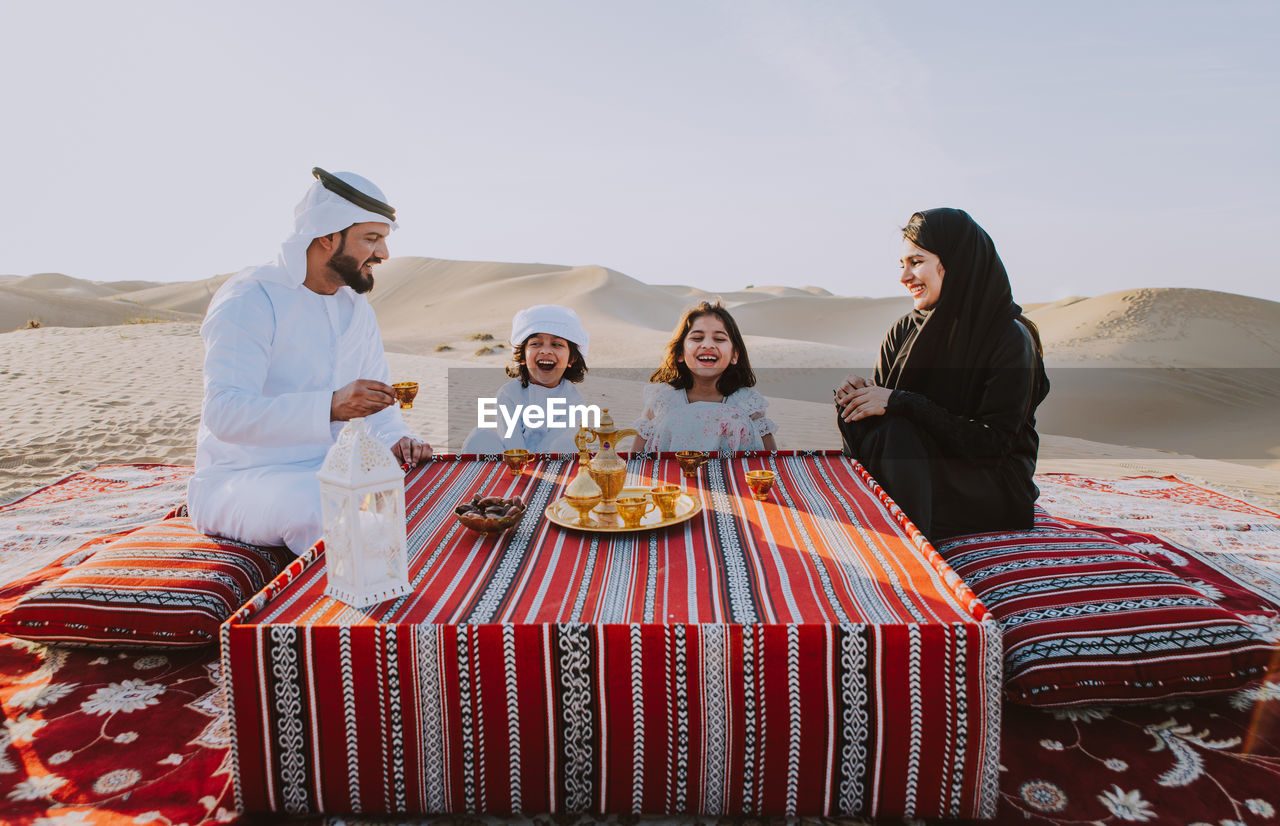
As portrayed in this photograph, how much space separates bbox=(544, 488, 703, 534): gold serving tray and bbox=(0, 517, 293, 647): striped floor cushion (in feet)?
4.67

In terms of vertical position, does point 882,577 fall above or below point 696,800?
above

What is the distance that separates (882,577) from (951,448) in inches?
68.3

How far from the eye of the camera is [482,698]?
190cm

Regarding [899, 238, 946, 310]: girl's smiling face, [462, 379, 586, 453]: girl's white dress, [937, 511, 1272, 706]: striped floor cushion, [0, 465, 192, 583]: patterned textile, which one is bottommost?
[0, 465, 192, 583]: patterned textile

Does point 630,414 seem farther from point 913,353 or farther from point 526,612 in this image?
point 526,612

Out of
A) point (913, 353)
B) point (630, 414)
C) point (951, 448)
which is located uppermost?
point (913, 353)

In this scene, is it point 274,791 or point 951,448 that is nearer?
point 274,791

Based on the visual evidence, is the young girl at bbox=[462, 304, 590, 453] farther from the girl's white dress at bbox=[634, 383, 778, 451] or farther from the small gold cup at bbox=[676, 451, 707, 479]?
the small gold cup at bbox=[676, 451, 707, 479]

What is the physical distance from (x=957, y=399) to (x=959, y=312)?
1.46 ft

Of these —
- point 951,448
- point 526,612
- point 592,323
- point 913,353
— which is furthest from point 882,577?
point 592,323

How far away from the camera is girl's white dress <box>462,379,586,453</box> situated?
4977 mm

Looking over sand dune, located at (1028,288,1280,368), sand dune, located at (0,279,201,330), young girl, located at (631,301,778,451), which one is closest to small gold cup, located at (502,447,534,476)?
young girl, located at (631,301,778,451)

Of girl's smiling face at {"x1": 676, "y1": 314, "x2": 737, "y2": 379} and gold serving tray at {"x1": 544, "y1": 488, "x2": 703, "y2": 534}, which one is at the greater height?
girl's smiling face at {"x1": 676, "y1": 314, "x2": 737, "y2": 379}

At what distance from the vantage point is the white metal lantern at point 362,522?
6.60ft
